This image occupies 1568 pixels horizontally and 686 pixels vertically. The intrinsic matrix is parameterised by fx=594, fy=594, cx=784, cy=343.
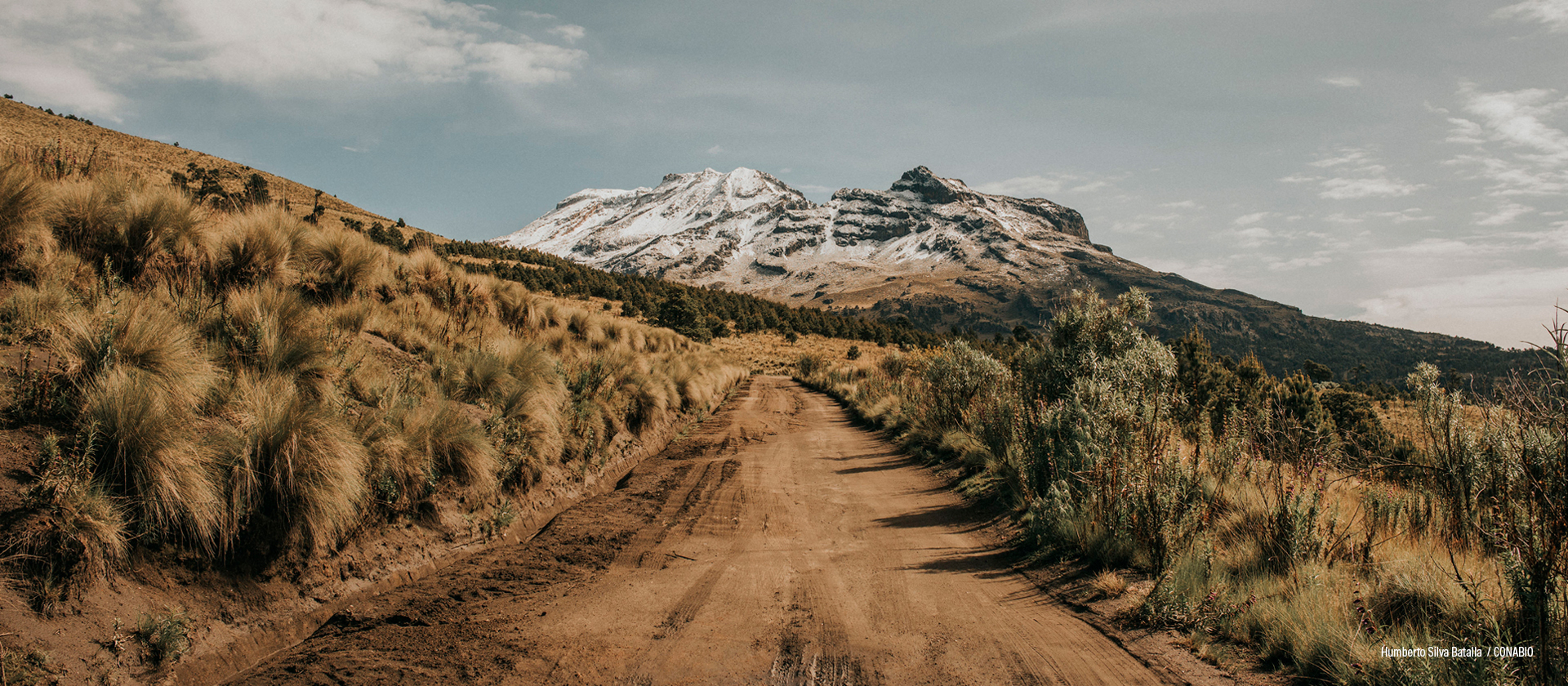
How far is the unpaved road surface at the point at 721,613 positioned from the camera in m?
3.68

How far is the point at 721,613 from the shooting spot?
14.9 ft

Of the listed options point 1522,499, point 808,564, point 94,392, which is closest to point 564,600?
point 808,564

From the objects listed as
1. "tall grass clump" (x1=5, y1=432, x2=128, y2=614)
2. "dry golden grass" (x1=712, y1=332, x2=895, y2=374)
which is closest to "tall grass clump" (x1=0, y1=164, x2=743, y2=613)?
"tall grass clump" (x1=5, y1=432, x2=128, y2=614)

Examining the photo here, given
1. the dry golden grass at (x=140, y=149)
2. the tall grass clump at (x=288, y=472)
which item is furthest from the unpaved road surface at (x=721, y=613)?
the dry golden grass at (x=140, y=149)

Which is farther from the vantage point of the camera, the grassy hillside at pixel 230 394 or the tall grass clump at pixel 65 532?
the grassy hillside at pixel 230 394

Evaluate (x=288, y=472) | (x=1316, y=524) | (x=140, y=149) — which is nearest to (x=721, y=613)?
(x=288, y=472)

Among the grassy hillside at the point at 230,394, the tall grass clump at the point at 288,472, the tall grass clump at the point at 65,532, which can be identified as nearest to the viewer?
the tall grass clump at the point at 65,532

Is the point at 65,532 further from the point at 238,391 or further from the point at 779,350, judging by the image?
the point at 779,350

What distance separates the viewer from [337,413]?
16.4ft

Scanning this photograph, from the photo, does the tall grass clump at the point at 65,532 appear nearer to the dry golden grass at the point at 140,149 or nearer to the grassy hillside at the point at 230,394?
the grassy hillside at the point at 230,394

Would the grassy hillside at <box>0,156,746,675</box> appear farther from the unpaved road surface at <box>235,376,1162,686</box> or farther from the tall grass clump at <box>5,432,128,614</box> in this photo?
the unpaved road surface at <box>235,376,1162,686</box>

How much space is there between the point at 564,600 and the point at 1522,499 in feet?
24.5

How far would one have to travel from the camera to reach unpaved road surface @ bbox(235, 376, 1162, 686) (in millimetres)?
3684

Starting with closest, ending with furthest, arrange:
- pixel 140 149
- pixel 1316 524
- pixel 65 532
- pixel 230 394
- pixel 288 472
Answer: pixel 65 532, pixel 288 472, pixel 230 394, pixel 1316 524, pixel 140 149
